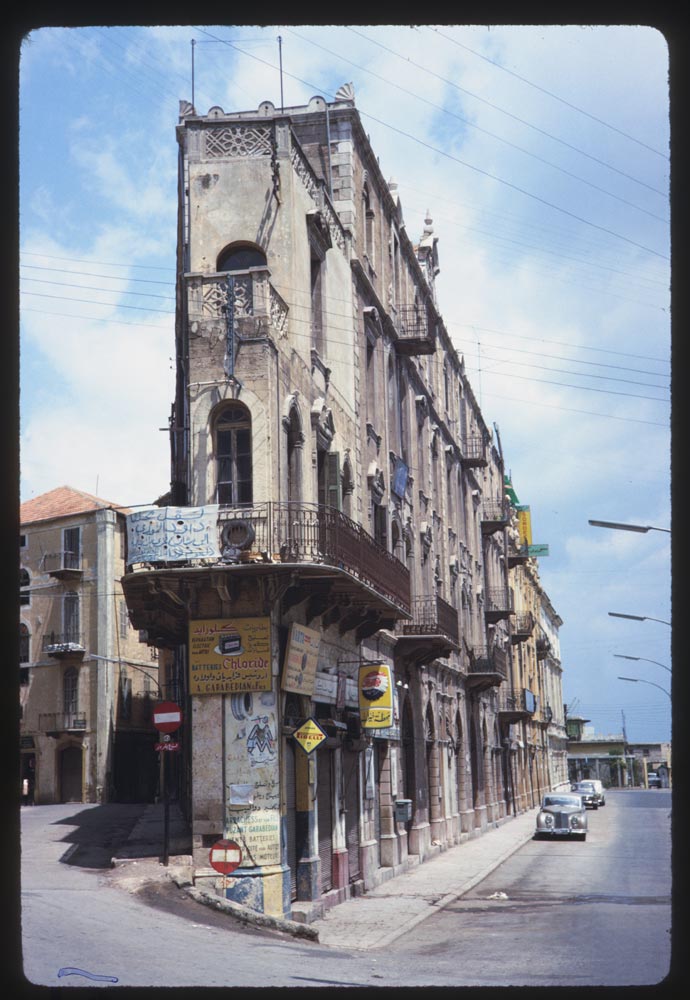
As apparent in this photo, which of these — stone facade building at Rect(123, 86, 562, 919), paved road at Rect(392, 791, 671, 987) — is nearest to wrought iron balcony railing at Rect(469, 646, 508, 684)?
stone facade building at Rect(123, 86, 562, 919)

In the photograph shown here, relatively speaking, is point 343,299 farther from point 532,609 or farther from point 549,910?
point 532,609

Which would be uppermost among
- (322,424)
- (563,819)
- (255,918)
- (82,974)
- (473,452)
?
(473,452)

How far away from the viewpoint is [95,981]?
11.6m

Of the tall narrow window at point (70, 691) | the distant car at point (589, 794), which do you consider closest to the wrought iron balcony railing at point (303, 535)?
the tall narrow window at point (70, 691)

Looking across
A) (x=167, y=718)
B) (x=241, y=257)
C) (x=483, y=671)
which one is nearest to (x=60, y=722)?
(x=483, y=671)

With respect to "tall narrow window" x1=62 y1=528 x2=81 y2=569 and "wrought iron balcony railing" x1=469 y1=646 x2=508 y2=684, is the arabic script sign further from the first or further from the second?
"tall narrow window" x1=62 y1=528 x2=81 y2=569

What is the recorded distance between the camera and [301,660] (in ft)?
67.8

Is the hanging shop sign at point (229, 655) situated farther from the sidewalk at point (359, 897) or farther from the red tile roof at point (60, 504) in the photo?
the red tile roof at point (60, 504)

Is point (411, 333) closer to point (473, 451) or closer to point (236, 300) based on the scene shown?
point (236, 300)

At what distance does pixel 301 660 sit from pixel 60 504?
107ft

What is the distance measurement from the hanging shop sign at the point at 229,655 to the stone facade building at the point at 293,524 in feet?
0.11

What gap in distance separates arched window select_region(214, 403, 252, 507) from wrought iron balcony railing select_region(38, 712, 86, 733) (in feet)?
96.6

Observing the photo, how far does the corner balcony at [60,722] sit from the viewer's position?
154ft

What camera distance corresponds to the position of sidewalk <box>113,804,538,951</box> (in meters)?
17.7
